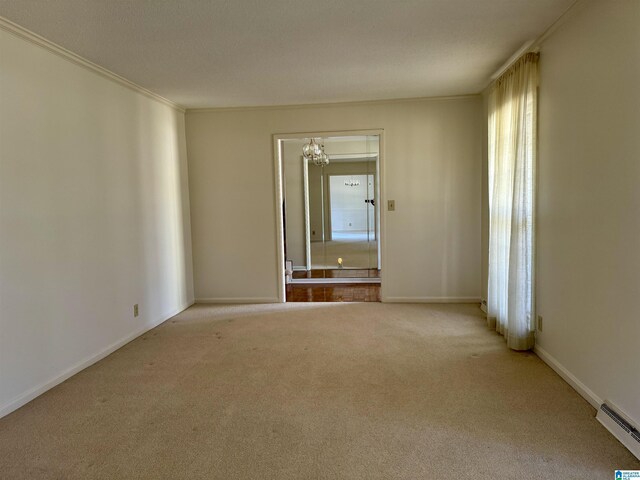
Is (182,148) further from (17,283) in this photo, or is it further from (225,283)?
(17,283)

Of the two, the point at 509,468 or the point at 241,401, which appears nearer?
the point at 509,468

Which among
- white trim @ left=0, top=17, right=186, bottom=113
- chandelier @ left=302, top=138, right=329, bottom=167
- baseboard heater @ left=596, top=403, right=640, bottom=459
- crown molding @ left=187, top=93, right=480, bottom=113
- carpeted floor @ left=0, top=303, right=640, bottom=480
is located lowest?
carpeted floor @ left=0, top=303, right=640, bottom=480

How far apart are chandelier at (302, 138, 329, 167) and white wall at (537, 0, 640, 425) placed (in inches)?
154

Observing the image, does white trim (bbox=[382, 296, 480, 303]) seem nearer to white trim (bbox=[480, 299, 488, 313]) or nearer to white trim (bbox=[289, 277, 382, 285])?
white trim (bbox=[480, 299, 488, 313])

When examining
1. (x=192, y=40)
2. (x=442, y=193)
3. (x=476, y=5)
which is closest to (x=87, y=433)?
(x=192, y=40)

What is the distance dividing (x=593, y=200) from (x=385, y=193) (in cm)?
274

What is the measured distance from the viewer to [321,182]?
689 cm

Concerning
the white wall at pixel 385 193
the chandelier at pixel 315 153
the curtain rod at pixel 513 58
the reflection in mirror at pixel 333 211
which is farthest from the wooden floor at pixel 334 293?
the curtain rod at pixel 513 58

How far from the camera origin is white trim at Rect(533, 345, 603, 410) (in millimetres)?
2475

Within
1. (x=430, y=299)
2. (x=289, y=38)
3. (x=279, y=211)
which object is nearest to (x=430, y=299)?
(x=430, y=299)

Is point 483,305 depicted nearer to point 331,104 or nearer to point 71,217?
point 331,104

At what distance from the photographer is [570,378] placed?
2768 mm

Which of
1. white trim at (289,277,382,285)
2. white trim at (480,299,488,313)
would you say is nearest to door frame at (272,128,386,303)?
white trim at (480,299,488,313)

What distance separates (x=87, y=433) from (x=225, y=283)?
3.05 metres
